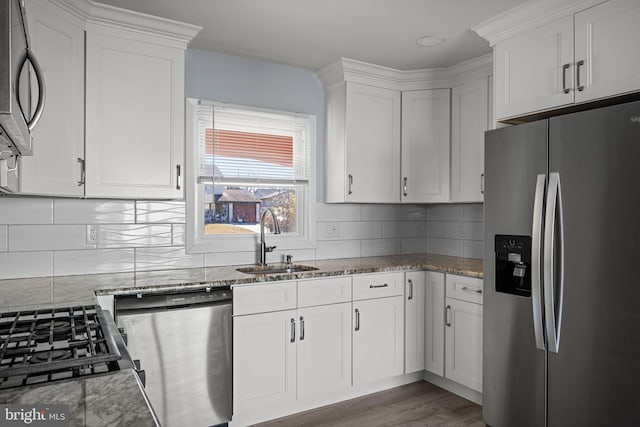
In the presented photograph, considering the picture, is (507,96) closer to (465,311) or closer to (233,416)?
(465,311)

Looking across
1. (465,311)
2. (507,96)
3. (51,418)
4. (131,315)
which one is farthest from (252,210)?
(51,418)

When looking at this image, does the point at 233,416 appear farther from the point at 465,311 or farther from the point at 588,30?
the point at 588,30

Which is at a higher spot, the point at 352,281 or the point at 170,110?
the point at 170,110

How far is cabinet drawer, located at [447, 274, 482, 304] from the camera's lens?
9.30 ft

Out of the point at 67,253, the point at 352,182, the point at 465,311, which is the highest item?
the point at 352,182

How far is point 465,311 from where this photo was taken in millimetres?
2938

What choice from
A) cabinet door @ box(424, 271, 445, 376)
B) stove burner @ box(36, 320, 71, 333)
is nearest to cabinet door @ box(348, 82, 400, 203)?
cabinet door @ box(424, 271, 445, 376)

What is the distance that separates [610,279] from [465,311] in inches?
44.4

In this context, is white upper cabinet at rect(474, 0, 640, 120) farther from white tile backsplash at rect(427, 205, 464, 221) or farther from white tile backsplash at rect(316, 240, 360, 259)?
white tile backsplash at rect(316, 240, 360, 259)

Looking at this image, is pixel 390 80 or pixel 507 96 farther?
pixel 390 80

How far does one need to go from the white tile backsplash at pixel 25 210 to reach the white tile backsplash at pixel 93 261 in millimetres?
221

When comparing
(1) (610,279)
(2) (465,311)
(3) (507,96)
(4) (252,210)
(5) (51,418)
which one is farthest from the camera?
(4) (252,210)

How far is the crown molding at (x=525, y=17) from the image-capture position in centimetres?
227

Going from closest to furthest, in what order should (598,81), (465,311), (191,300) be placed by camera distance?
(598,81) → (191,300) → (465,311)
